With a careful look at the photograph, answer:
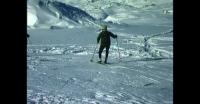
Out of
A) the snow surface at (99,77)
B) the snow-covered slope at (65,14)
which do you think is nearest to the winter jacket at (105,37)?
the snow surface at (99,77)

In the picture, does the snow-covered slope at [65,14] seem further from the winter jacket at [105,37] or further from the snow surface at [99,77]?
the winter jacket at [105,37]

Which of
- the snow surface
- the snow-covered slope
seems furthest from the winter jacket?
the snow-covered slope

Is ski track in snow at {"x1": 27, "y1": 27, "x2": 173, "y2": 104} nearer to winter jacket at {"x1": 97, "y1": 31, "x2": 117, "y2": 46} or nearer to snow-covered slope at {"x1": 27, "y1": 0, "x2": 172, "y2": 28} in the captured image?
winter jacket at {"x1": 97, "y1": 31, "x2": 117, "y2": 46}

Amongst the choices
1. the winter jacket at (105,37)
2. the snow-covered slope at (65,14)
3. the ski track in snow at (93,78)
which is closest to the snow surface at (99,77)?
the ski track in snow at (93,78)

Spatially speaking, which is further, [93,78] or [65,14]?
[65,14]

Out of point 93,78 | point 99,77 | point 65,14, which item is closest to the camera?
point 93,78

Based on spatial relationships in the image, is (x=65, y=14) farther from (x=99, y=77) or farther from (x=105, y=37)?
(x=99, y=77)

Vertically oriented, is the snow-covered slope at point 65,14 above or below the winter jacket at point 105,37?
above

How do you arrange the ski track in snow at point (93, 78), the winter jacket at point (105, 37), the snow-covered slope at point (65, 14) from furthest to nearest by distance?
the snow-covered slope at point (65, 14) < the winter jacket at point (105, 37) < the ski track in snow at point (93, 78)

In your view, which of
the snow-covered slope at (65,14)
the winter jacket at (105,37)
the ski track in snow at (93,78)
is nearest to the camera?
the ski track in snow at (93,78)


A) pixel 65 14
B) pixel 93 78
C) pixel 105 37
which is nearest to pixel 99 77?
pixel 93 78

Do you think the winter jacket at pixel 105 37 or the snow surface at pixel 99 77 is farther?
the winter jacket at pixel 105 37

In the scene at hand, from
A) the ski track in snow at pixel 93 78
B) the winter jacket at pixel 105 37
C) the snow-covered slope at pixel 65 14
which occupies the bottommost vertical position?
the ski track in snow at pixel 93 78
